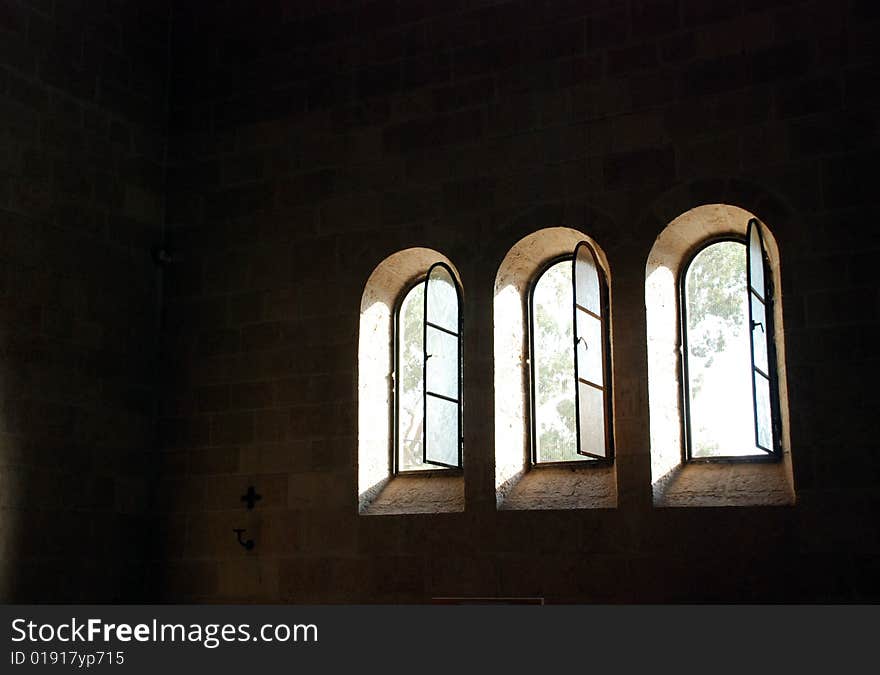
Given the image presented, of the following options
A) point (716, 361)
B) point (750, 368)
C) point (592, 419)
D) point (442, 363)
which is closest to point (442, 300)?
point (442, 363)

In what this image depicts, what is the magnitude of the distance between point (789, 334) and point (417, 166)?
8.71 ft

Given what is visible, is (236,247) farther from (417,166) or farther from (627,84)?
(627,84)

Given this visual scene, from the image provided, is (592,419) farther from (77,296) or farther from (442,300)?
(77,296)

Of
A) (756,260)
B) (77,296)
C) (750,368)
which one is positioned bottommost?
(750,368)

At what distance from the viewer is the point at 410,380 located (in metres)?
8.03

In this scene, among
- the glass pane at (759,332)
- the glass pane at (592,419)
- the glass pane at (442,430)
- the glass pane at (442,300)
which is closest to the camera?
the glass pane at (759,332)

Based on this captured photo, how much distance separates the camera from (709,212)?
275 inches

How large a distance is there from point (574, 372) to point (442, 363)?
0.92 metres

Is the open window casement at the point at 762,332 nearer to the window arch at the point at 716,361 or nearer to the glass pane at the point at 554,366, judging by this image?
the window arch at the point at 716,361

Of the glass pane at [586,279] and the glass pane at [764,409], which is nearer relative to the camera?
the glass pane at [764,409]

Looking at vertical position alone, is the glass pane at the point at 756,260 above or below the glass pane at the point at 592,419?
above

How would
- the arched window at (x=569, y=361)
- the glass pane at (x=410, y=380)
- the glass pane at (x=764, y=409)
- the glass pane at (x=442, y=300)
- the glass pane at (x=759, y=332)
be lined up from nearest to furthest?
1. the glass pane at (x=764, y=409)
2. the glass pane at (x=759, y=332)
3. the arched window at (x=569, y=361)
4. the glass pane at (x=442, y=300)
5. the glass pane at (x=410, y=380)

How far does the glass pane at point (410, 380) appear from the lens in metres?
7.91

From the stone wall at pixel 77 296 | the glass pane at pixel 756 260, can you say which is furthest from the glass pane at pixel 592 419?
the stone wall at pixel 77 296
